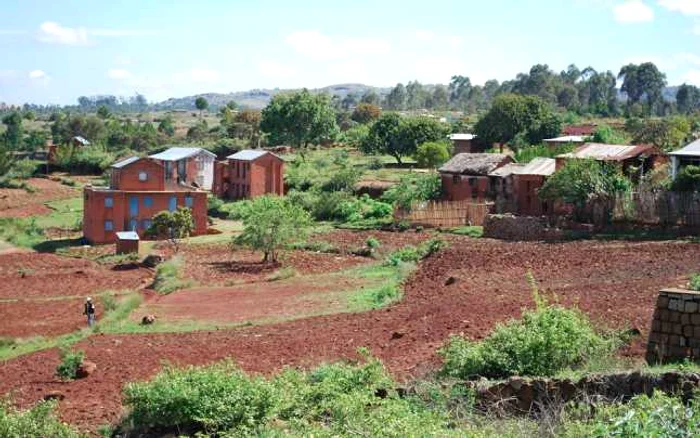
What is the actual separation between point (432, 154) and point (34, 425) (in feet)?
182

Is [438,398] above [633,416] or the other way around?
the other way around

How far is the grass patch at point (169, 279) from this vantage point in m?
32.8

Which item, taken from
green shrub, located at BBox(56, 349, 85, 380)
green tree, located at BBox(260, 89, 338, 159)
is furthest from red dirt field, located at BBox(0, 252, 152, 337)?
green tree, located at BBox(260, 89, 338, 159)

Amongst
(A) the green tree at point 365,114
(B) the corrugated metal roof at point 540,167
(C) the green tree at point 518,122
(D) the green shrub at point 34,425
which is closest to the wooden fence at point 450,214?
(B) the corrugated metal roof at point 540,167

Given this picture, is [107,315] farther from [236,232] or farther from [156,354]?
[236,232]

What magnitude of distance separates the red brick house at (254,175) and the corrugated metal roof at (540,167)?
21529 mm

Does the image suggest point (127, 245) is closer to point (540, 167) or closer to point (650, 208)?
point (540, 167)

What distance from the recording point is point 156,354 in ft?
69.3

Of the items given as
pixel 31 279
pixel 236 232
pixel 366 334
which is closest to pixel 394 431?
pixel 366 334

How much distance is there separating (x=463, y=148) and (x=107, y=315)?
52685 mm

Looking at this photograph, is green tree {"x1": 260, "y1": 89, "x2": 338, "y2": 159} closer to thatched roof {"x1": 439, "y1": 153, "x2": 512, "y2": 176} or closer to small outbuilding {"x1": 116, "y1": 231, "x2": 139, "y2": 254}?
thatched roof {"x1": 439, "y1": 153, "x2": 512, "y2": 176}

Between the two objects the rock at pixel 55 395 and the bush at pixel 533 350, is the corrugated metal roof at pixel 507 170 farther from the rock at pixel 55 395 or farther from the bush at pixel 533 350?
the bush at pixel 533 350

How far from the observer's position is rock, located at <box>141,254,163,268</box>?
133 feet

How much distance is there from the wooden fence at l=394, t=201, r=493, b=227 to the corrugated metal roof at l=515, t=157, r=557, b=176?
8.12 feet
